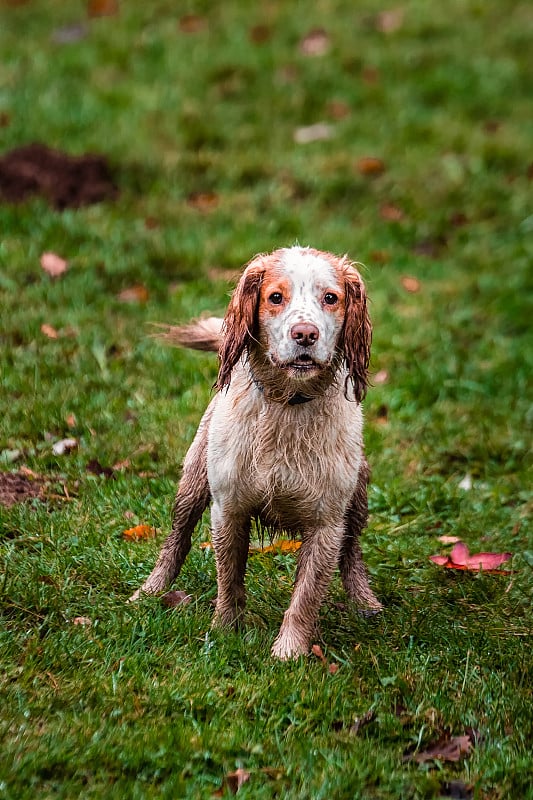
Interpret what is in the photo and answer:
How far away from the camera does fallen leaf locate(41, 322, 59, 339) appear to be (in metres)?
6.63

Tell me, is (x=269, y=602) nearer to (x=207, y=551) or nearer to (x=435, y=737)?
(x=207, y=551)

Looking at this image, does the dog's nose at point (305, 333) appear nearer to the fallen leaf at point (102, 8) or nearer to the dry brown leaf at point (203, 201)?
the dry brown leaf at point (203, 201)

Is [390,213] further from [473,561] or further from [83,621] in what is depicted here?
[83,621]

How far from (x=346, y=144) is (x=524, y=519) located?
4587 mm

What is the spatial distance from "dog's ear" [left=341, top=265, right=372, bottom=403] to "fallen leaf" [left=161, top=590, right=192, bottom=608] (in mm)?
1065

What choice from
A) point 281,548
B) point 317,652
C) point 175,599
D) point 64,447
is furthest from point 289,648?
point 64,447

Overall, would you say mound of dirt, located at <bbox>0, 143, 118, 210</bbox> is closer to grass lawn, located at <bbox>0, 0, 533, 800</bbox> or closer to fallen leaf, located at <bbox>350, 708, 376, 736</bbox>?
Result: grass lawn, located at <bbox>0, 0, 533, 800</bbox>

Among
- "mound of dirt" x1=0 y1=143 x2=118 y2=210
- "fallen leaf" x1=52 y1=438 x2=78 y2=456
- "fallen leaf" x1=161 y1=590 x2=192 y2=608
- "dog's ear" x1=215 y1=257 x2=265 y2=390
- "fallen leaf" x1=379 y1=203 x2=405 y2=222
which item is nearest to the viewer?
"dog's ear" x1=215 y1=257 x2=265 y2=390

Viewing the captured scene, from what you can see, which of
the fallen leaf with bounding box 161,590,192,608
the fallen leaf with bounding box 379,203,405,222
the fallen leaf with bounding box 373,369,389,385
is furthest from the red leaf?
the fallen leaf with bounding box 379,203,405,222

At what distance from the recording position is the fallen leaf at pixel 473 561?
4.81m

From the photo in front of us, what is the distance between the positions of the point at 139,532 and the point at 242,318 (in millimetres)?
1374

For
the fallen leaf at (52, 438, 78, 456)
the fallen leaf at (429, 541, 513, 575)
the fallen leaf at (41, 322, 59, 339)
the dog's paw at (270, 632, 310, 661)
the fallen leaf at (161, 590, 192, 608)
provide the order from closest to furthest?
the dog's paw at (270, 632, 310, 661), the fallen leaf at (161, 590, 192, 608), the fallen leaf at (429, 541, 513, 575), the fallen leaf at (52, 438, 78, 456), the fallen leaf at (41, 322, 59, 339)

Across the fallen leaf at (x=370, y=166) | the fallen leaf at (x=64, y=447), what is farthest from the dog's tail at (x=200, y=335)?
the fallen leaf at (x=370, y=166)

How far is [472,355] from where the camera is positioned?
7.08 m
